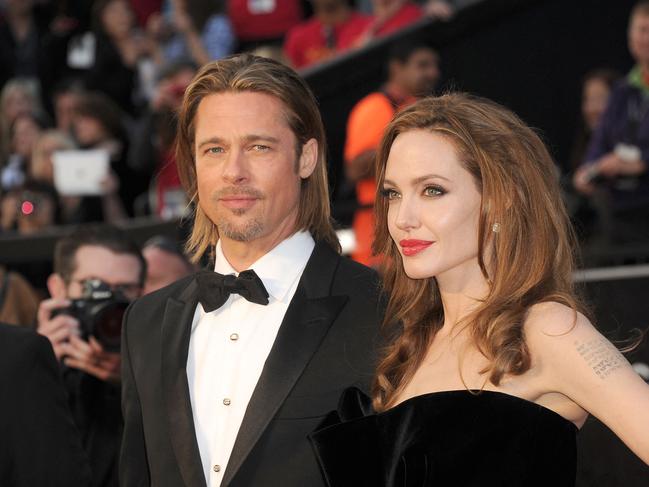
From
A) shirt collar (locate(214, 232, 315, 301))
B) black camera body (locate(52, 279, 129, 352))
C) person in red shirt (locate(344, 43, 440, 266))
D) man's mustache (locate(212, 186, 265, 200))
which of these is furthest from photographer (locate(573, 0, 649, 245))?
man's mustache (locate(212, 186, 265, 200))

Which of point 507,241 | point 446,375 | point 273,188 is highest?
point 273,188

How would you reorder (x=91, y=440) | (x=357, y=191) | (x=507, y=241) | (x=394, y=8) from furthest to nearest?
(x=394, y=8), (x=357, y=191), (x=91, y=440), (x=507, y=241)

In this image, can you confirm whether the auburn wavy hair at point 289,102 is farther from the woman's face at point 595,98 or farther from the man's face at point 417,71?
the woman's face at point 595,98

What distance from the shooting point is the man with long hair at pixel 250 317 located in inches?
122

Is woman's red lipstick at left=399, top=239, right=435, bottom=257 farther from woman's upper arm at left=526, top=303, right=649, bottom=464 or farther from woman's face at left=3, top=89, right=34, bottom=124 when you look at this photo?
woman's face at left=3, top=89, right=34, bottom=124

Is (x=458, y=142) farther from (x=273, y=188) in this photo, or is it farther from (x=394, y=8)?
(x=394, y=8)

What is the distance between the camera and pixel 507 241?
298 cm

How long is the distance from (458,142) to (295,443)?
33.2 inches

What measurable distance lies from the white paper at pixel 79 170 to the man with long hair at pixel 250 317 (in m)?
4.83

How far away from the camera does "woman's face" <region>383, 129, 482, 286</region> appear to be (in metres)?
3.01

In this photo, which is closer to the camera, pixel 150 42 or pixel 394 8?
pixel 394 8

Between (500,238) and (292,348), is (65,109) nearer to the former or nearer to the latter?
(292,348)

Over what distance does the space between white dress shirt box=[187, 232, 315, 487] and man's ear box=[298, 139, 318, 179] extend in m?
0.18

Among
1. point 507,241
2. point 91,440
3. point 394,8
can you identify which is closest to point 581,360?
point 507,241
